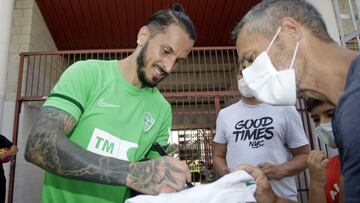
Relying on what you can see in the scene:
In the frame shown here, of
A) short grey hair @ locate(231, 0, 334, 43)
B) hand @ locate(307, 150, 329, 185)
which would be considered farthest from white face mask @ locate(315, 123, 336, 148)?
short grey hair @ locate(231, 0, 334, 43)

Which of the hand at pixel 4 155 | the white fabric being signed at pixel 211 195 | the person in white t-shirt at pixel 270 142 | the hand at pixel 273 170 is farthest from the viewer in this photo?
the hand at pixel 4 155

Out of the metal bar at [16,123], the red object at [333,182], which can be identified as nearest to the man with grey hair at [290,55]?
the red object at [333,182]

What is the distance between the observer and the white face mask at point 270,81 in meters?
1.21

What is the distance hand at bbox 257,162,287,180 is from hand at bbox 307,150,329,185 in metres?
0.33

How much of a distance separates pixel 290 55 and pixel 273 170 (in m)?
1.21

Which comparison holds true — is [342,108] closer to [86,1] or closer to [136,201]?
[136,201]

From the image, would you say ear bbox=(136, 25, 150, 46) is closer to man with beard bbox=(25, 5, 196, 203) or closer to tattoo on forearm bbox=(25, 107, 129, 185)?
man with beard bbox=(25, 5, 196, 203)

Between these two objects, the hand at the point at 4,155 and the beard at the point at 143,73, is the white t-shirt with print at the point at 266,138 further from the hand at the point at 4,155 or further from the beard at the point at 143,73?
the hand at the point at 4,155

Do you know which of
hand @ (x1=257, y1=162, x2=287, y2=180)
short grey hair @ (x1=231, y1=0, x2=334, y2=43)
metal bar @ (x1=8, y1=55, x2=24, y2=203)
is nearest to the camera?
short grey hair @ (x1=231, y1=0, x2=334, y2=43)

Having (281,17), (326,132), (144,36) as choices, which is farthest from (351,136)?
(144,36)

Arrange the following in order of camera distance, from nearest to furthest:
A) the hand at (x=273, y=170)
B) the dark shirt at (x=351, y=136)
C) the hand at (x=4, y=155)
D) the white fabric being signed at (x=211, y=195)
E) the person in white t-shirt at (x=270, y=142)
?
the dark shirt at (x=351, y=136) < the white fabric being signed at (x=211, y=195) < the hand at (x=273, y=170) < the person in white t-shirt at (x=270, y=142) < the hand at (x=4, y=155)

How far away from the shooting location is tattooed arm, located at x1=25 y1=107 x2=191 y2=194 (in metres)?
0.98

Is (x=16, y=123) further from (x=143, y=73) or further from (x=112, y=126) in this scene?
(x=112, y=126)

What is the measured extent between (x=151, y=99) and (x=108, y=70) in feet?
0.97
